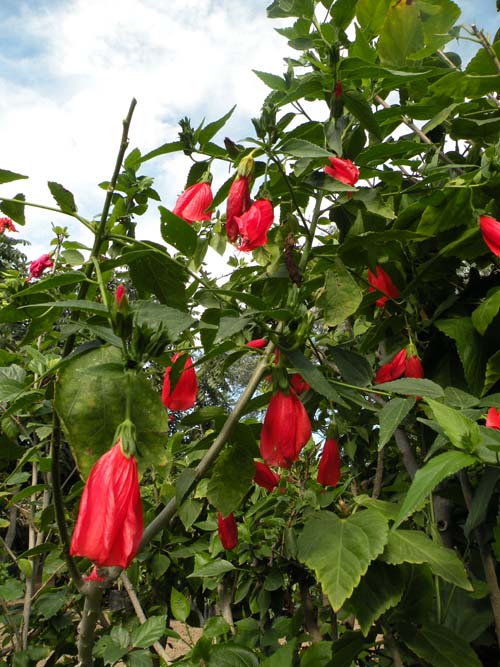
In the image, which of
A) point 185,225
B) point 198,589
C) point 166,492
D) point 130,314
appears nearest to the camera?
point 130,314

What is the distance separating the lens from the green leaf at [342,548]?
2.02 feet

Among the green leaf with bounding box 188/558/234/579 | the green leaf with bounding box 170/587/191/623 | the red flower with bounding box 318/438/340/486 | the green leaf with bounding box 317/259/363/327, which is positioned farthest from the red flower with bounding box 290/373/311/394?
the green leaf with bounding box 170/587/191/623

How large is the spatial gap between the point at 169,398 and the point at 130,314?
12.3 inches

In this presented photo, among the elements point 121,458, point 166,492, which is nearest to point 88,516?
point 121,458

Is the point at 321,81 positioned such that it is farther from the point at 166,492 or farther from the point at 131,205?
the point at 166,492

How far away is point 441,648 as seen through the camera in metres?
0.70

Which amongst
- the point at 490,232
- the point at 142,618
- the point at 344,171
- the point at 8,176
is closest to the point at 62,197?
the point at 8,176

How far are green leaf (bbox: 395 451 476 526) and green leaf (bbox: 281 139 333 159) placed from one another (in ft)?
1.19

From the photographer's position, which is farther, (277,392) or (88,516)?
(277,392)

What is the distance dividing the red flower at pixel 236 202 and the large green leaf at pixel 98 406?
0.29m

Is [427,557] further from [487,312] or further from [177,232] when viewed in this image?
[177,232]

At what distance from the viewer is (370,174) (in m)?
0.87

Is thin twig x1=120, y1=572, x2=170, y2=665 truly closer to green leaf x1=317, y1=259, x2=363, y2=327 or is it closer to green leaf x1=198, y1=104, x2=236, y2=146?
green leaf x1=317, y1=259, x2=363, y2=327

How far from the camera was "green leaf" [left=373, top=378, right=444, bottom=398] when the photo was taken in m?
0.63
